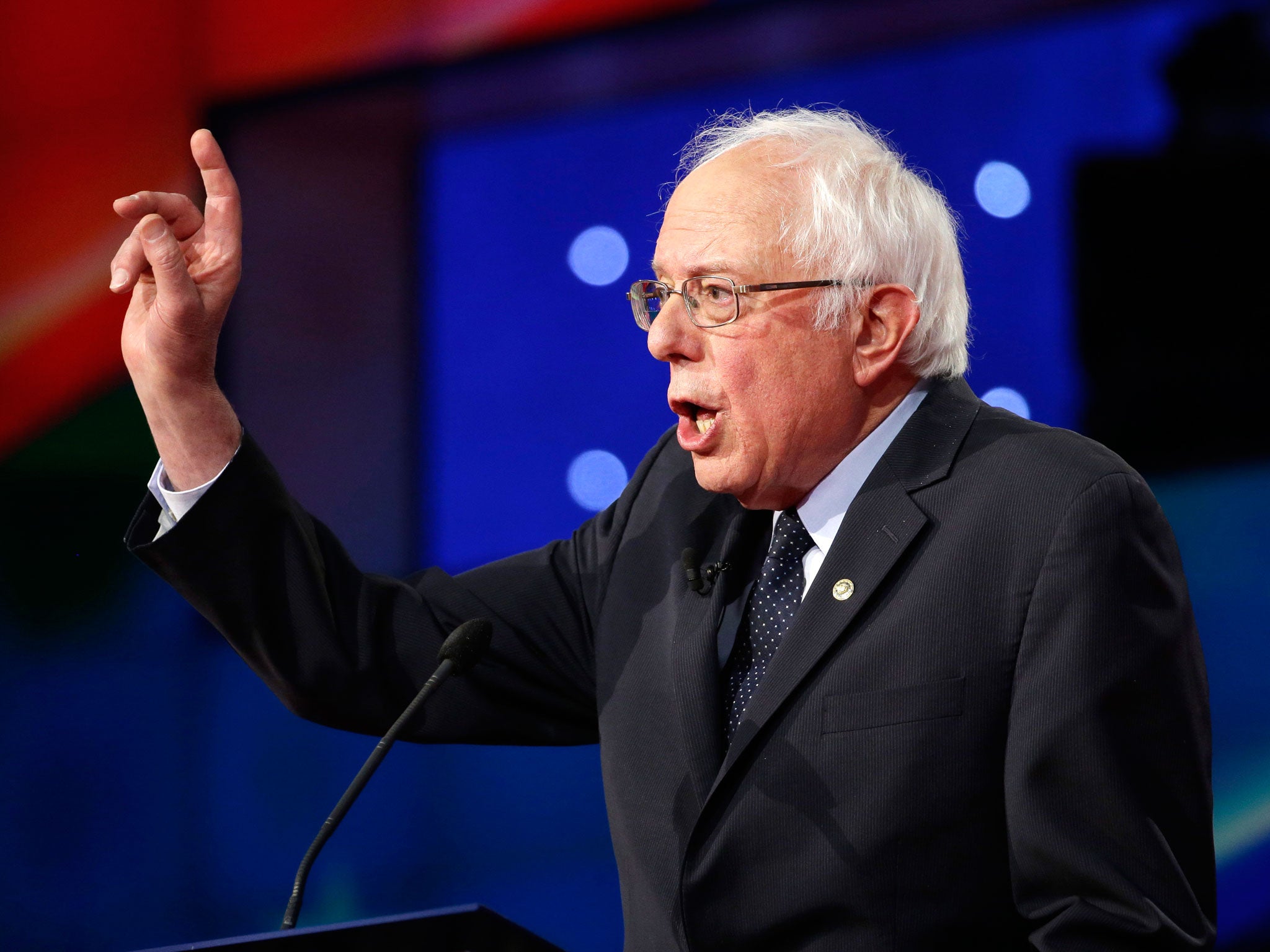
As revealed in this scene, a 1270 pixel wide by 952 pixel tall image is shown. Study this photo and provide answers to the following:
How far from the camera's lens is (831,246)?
56.8 inches

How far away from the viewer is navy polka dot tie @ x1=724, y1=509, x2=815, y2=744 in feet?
4.63

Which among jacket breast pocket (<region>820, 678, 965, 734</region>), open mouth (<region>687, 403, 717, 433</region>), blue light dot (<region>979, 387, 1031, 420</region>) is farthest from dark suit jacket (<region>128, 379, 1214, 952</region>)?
blue light dot (<region>979, 387, 1031, 420</region>)

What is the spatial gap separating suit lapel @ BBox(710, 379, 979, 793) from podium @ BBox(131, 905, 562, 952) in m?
0.30

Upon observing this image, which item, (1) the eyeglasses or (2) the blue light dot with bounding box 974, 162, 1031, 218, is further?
(2) the blue light dot with bounding box 974, 162, 1031, 218

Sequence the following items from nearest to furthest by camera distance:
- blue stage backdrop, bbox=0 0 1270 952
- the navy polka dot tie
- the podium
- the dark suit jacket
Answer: the podium → the dark suit jacket → the navy polka dot tie → blue stage backdrop, bbox=0 0 1270 952

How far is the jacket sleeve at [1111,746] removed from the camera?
115cm

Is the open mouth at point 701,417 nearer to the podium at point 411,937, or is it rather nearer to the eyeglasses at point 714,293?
the eyeglasses at point 714,293

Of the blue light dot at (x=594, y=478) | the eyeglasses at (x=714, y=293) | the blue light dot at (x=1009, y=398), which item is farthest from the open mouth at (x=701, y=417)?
the blue light dot at (x=1009, y=398)

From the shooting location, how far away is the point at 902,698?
4.17ft

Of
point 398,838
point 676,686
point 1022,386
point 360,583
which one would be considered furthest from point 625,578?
point 1022,386

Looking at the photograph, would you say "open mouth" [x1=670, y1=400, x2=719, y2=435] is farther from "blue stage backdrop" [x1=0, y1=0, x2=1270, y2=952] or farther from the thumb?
"blue stage backdrop" [x1=0, y1=0, x2=1270, y2=952]

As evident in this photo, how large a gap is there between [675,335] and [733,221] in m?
0.16

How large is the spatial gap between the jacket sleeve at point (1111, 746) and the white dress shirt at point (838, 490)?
0.29m

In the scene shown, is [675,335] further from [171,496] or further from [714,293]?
[171,496]
